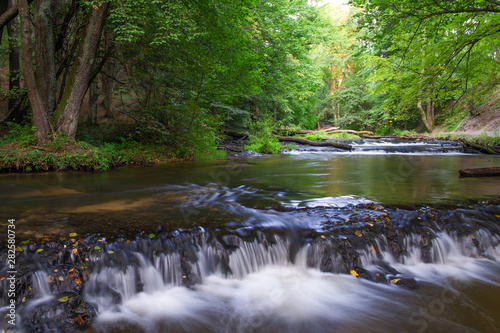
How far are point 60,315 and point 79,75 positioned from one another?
8727mm

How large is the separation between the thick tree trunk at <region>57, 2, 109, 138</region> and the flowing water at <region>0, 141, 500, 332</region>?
15.9 ft

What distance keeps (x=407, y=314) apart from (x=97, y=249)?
10.1 feet

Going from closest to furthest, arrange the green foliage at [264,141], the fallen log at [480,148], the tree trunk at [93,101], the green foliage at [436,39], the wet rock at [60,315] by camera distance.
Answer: the wet rock at [60,315] < the green foliage at [436,39] < the tree trunk at [93,101] < the fallen log at [480,148] < the green foliage at [264,141]

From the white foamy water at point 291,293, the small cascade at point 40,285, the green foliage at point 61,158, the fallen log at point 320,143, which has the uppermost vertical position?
the fallen log at point 320,143

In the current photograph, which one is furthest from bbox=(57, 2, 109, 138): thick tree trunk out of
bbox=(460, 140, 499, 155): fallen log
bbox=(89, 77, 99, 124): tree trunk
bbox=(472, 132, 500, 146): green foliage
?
bbox=(472, 132, 500, 146): green foliage

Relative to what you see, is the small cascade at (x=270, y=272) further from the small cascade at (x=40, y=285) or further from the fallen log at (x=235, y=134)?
the fallen log at (x=235, y=134)

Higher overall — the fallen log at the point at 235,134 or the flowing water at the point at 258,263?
the fallen log at the point at 235,134

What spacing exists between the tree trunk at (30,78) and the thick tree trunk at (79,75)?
45 cm

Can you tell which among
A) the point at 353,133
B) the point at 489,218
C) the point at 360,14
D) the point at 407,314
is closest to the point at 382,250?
the point at 407,314

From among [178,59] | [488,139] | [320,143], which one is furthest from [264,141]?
[488,139]

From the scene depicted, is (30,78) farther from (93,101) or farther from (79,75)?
(93,101)

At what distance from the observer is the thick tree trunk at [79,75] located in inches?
342

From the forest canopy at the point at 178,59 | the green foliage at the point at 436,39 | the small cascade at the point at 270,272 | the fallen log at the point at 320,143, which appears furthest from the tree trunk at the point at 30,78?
the fallen log at the point at 320,143

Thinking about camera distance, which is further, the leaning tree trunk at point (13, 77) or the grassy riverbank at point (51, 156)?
the leaning tree trunk at point (13, 77)
